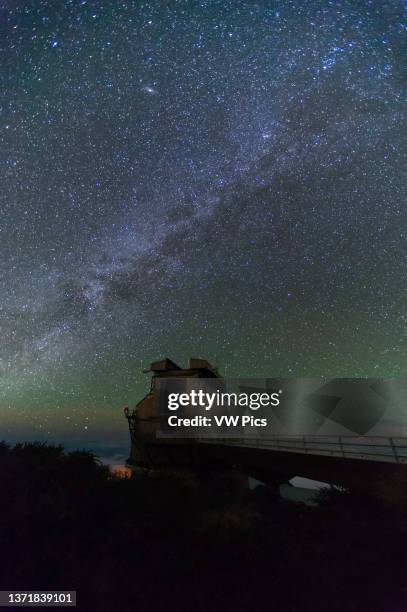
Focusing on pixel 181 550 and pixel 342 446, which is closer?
pixel 181 550

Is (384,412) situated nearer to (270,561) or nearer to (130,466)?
(130,466)

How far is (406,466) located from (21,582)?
1422 cm

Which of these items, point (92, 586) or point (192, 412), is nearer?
point (92, 586)

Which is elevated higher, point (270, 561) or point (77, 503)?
point (77, 503)

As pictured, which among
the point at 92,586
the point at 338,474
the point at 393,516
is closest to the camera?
the point at 92,586

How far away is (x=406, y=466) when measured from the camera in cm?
1375

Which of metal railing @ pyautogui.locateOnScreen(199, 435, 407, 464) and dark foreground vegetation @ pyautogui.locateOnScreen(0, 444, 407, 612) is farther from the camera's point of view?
metal railing @ pyautogui.locateOnScreen(199, 435, 407, 464)

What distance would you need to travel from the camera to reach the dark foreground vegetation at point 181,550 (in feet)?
22.3

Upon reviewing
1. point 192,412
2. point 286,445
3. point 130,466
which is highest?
point 192,412

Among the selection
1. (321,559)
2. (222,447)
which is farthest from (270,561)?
(222,447)

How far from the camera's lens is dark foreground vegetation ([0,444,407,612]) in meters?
6.81

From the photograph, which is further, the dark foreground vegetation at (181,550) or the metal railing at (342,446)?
the metal railing at (342,446)

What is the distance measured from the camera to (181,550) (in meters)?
8.45

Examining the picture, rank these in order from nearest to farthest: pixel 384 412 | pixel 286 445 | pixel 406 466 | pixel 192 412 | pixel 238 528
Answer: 1. pixel 238 528
2. pixel 406 466
3. pixel 286 445
4. pixel 192 412
5. pixel 384 412
